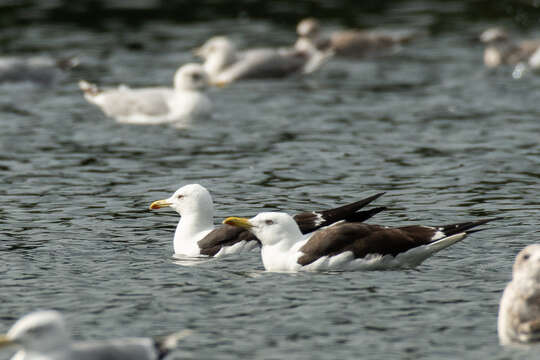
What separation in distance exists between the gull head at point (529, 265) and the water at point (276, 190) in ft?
2.34

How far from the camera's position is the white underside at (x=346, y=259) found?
537 inches

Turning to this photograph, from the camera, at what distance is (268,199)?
18094 mm

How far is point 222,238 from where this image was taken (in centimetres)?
1477

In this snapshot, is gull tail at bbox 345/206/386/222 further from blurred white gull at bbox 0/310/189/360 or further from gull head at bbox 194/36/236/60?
gull head at bbox 194/36/236/60

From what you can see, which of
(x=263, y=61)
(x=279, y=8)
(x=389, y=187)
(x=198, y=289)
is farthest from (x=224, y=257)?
(x=279, y=8)

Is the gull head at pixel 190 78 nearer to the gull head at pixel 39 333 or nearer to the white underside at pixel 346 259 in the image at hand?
the white underside at pixel 346 259

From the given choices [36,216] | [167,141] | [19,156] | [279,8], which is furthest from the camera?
[279,8]

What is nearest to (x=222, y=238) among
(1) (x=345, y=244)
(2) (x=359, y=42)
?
(1) (x=345, y=244)

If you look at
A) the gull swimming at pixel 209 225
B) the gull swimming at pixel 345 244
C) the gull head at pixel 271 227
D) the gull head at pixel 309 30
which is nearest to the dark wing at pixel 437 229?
the gull swimming at pixel 345 244

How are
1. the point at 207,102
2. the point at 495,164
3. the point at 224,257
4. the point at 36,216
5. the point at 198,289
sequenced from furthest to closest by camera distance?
1. the point at 207,102
2. the point at 495,164
3. the point at 36,216
4. the point at 224,257
5. the point at 198,289

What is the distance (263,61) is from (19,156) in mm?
10574

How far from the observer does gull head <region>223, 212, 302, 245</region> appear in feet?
45.5

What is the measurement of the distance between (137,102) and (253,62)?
6.51 meters

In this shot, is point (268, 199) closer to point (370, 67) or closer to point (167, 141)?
point (167, 141)
